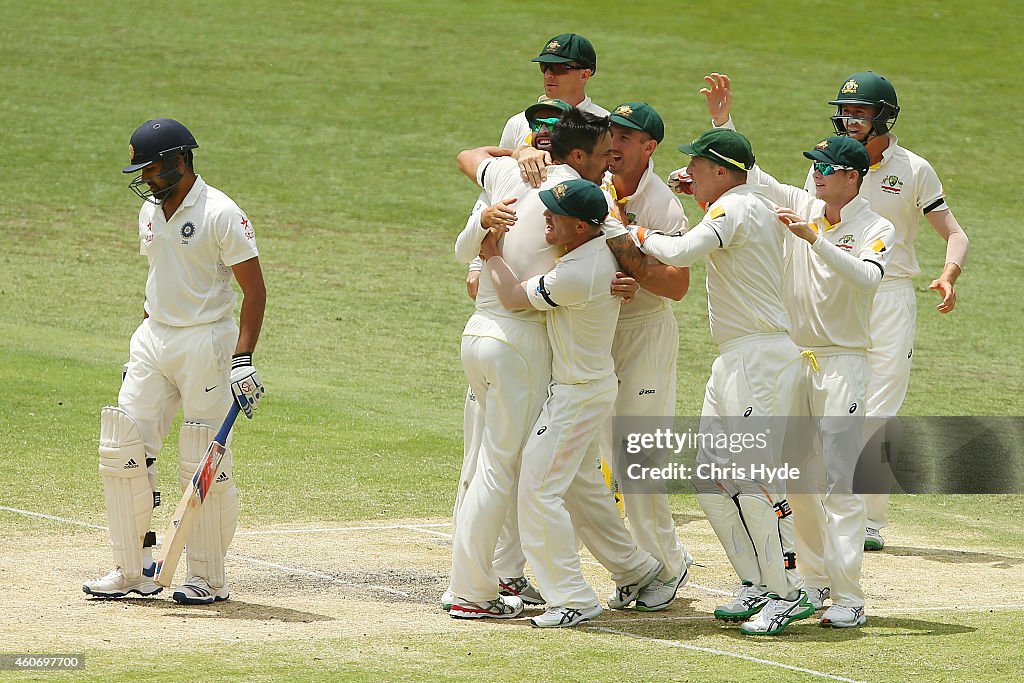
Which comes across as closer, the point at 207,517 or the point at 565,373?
the point at 565,373

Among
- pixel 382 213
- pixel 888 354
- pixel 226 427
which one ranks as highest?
pixel 382 213

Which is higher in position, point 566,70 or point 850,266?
point 566,70

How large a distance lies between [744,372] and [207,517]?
2.53m

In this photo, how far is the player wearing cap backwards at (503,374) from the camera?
21.6ft

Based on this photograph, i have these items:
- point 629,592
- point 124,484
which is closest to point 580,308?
point 629,592

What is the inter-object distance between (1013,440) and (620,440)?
5.80 meters

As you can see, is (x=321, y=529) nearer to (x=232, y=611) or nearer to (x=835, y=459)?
(x=232, y=611)

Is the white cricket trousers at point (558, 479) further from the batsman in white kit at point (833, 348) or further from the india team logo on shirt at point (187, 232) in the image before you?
the india team logo on shirt at point (187, 232)

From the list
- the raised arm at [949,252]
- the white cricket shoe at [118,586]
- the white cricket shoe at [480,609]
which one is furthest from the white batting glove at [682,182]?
the white cricket shoe at [118,586]

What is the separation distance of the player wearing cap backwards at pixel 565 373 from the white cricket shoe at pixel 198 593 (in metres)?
1.49

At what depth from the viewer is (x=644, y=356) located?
7184 mm

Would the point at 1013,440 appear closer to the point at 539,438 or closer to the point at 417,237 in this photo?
the point at 539,438

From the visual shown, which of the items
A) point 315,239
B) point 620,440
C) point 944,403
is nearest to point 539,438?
point 620,440

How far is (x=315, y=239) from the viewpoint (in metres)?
18.5
